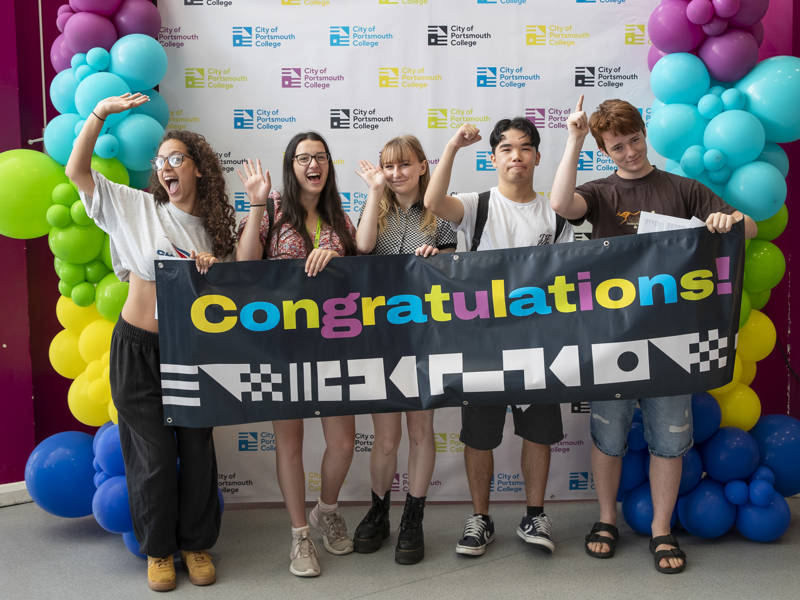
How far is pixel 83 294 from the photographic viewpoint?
3.23m

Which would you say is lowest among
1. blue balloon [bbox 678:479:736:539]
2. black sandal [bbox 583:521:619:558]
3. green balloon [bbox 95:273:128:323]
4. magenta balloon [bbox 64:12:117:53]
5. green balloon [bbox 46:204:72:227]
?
black sandal [bbox 583:521:619:558]

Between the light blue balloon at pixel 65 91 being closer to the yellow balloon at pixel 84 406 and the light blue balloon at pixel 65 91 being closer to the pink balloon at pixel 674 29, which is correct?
the yellow balloon at pixel 84 406

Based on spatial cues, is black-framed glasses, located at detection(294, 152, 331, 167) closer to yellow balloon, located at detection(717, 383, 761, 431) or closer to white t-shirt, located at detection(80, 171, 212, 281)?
white t-shirt, located at detection(80, 171, 212, 281)

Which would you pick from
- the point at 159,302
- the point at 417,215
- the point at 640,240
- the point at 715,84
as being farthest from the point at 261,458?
the point at 715,84

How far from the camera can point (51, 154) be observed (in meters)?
3.25

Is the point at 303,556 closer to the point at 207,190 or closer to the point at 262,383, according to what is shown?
the point at 262,383

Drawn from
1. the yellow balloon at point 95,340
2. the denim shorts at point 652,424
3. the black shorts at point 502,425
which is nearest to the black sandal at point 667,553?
the denim shorts at point 652,424

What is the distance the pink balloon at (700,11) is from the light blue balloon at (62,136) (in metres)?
2.51

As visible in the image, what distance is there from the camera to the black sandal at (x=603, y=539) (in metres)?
3.12

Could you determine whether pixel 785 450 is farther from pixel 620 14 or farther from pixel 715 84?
pixel 620 14

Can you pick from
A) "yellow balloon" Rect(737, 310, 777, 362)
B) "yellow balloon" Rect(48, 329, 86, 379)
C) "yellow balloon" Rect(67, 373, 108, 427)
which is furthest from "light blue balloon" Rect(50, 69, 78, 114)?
"yellow balloon" Rect(737, 310, 777, 362)

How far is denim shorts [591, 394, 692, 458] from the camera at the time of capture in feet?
9.73

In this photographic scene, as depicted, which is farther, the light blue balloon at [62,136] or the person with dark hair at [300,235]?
the light blue balloon at [62,136]

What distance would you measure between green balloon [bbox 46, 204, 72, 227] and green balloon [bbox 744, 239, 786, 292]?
2793mm
